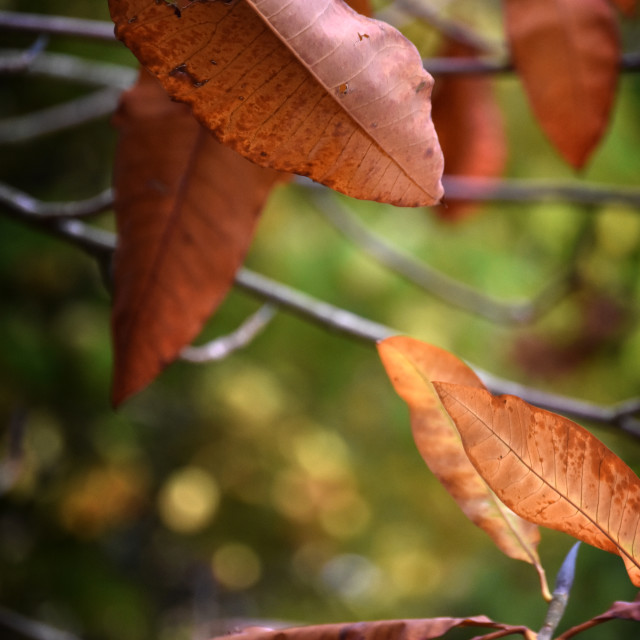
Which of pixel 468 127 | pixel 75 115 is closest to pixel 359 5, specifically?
pixel 468 127

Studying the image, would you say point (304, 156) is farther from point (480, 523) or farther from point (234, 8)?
point (480, 523)

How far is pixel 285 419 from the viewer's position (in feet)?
5.79

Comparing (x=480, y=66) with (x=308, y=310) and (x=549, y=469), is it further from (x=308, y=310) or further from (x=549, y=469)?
(x=549, y=469)

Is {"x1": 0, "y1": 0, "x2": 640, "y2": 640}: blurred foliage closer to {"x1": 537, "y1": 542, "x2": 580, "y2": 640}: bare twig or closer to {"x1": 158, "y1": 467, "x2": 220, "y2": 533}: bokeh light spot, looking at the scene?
{"x1": 158, "y1": 467, "x2": 220, "y2": 533}: bokeh light spot

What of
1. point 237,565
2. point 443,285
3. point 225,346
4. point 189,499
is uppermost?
point 225,346

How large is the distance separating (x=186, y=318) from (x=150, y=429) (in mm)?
1547

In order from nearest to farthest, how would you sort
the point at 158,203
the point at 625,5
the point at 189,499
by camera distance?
the point at 158,203 → the point at 625,5 → the point at 189,499

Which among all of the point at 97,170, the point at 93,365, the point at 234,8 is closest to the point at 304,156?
the point at 234,8

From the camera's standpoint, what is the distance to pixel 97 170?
1658 mm

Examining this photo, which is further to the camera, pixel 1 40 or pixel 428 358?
pixel 1 40

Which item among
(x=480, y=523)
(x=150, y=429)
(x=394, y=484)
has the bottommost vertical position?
(x=394, y=484)

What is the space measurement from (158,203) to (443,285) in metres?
0.71

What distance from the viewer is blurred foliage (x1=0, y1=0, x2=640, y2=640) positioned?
4.73ft

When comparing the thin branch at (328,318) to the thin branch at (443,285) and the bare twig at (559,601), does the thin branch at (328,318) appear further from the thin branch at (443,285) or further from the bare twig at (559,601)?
the thin branch at (443,285)
